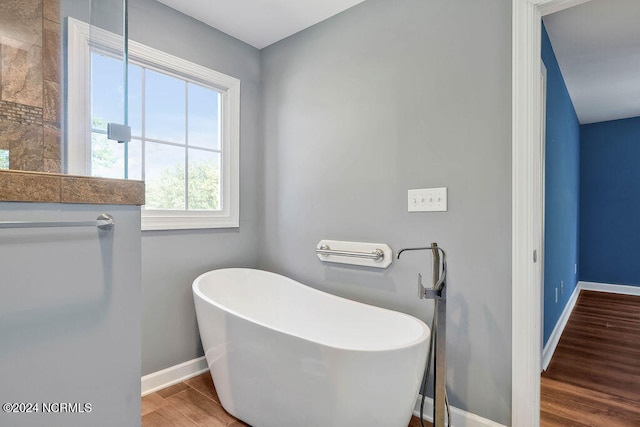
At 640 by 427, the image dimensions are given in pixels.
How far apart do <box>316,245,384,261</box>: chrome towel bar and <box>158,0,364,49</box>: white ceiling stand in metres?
1.58

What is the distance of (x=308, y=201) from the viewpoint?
2.42m

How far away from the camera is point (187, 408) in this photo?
190 cm

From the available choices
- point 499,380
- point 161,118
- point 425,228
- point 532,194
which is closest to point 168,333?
point 161,118

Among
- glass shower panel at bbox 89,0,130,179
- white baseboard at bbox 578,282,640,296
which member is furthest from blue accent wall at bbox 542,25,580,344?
glass shower panel at bbox 89,0,130,179

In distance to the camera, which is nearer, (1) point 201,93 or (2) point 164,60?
(2) point 164,60

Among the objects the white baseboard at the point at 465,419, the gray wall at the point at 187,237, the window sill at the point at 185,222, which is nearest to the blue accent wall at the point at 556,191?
the white baseboard at the point at 465,419

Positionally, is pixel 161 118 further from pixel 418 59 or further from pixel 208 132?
pixel 418 59

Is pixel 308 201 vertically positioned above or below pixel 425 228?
above

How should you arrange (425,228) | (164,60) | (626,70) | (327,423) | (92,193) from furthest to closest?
(626,70) → (164,60) → (425,228) → (327,423) → (92,193)

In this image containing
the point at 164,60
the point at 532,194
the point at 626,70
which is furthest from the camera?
the point at 626,70

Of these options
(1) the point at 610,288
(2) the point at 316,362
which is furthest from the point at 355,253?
(1) the point at 610,288

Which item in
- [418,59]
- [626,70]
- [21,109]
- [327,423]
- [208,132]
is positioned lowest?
[327,423]

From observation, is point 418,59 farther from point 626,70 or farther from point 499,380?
point 626,70

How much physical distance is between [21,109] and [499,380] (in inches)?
87.4
